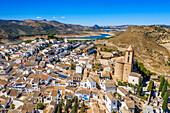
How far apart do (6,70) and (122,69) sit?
89.6 feet

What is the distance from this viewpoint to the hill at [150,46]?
46906 mm

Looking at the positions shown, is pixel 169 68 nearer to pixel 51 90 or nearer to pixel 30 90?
pixel 51 90

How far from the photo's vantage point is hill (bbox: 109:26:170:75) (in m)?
46.9

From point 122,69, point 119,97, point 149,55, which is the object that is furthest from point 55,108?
point 149,55

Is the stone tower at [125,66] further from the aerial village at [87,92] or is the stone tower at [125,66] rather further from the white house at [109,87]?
the white house at [109,87]

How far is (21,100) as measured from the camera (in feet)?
72.8

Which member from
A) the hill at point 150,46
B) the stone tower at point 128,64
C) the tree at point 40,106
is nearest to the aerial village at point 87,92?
the stone tower at point 128,64

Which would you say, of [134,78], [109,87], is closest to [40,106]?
[109,87]

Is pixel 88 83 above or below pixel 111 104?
above

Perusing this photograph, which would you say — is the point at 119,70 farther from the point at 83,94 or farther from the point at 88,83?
the point at 83,94

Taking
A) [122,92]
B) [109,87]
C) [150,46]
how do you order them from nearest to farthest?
[122,92], [109,87], [150,46]

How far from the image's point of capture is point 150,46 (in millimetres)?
64375

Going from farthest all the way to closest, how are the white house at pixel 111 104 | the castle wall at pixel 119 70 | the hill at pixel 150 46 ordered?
the hill at pixel 150 46
the castle wall at pixel 119 70
the white house at pixel 111 104

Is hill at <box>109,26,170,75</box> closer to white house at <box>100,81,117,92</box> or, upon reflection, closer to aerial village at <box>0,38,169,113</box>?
aerial village at <box>0,38,169,113</box>
